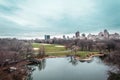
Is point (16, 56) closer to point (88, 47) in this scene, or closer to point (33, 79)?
point (33, 79)

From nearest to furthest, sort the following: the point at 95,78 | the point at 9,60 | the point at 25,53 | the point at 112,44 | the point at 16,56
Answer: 1. the point at 95,78
2. the point at 9,60
3. the point at 16,56
4. the point at 25,53
5. the point at 112,44

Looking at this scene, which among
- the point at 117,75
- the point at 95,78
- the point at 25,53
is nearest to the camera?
the point at 117,75

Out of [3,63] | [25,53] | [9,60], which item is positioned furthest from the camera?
[25,53]

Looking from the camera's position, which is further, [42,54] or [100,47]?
[100,47]

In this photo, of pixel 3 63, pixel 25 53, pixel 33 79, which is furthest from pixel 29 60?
pixel 33 79

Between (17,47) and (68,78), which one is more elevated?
(17,47)

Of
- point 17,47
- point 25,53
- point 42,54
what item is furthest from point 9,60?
point 42,54

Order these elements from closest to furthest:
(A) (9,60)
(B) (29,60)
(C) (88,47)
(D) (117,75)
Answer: (D) (117,75)
(A) (9,60)
(B) (29,60)
(C) (88,47)

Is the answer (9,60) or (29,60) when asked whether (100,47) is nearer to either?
(29,60)

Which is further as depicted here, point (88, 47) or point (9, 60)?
point (88, 47)
